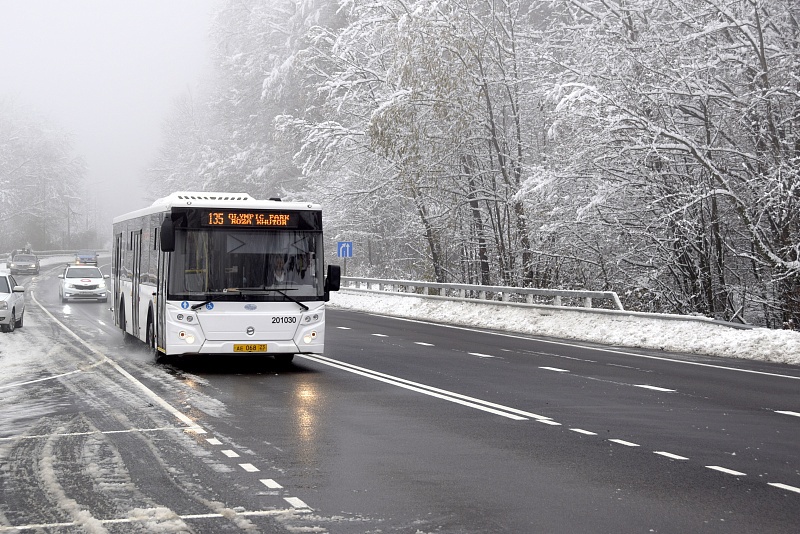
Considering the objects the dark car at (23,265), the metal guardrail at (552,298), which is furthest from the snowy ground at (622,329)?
the dark car at (23,265)

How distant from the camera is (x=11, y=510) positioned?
7.66m

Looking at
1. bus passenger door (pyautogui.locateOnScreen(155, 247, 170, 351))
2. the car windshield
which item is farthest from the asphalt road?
the car windshield

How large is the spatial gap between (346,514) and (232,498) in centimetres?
94

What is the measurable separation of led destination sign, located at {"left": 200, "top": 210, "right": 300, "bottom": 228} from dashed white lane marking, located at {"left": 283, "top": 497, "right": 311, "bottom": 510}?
33.9 feet

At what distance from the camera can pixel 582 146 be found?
28391mm

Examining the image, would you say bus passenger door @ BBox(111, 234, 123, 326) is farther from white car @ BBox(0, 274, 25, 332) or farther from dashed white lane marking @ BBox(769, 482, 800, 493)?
dashed white lane marking @ BBox(769, 482, 800, 493)

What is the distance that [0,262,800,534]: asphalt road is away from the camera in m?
7.57

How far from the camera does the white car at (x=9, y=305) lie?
2628 centimetres

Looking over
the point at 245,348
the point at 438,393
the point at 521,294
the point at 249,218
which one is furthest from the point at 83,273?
the point at 438,393

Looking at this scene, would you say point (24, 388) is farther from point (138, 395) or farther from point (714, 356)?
point (714, 356)

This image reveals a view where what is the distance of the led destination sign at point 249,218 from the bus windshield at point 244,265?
11cm

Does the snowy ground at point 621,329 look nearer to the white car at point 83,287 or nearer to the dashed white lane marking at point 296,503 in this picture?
the white car at point 83,287

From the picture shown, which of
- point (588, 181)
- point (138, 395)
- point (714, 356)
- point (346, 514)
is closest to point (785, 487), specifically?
point (346, 514)

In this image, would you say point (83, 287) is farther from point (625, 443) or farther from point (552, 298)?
point (625, 443)
